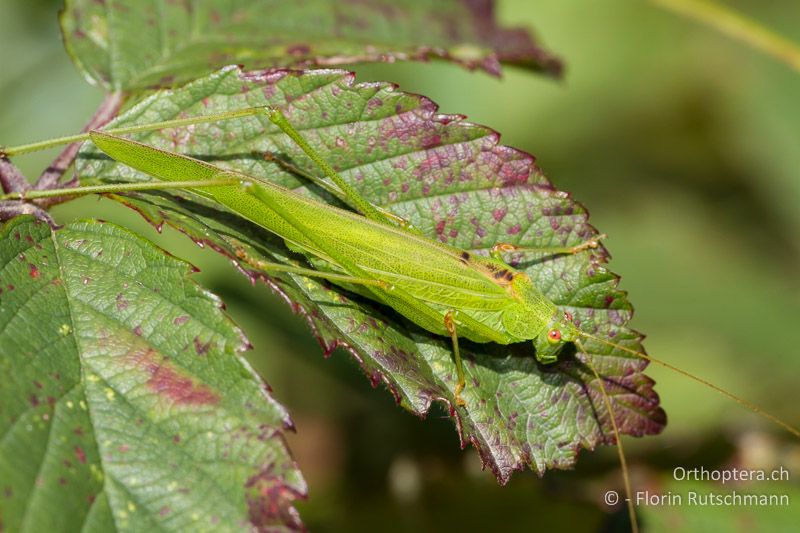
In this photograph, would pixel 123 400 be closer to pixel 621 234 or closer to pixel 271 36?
pixel 271 36

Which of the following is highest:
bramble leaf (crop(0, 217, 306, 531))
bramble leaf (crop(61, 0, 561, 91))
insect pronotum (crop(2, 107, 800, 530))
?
bramble leaf (crop(61, 0, 561, 91))

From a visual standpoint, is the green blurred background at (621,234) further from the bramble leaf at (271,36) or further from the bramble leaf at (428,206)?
the bramble leaf at (271,36)

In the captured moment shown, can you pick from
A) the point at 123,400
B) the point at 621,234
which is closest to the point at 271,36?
the point at 123,400

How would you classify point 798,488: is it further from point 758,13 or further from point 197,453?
point 758,13

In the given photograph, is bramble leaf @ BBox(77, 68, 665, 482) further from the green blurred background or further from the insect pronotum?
the green blurred background

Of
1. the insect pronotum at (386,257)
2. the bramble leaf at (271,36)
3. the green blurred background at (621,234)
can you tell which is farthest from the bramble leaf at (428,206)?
the green blurred background at (621,234)

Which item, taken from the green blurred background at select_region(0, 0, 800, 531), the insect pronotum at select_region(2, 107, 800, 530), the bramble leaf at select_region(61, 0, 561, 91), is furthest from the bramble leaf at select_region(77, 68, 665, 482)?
the green blurred background at select_region(0, 0, 800, 531)
